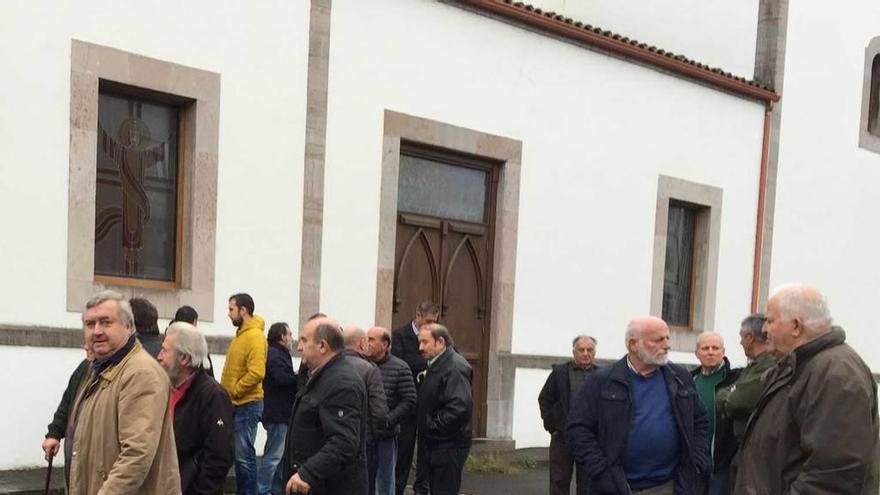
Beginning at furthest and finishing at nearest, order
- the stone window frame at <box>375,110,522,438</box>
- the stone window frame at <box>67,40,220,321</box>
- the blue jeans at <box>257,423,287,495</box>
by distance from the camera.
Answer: the stone window frame at <box>375,110,522,438</box> < the stone window frame at <box>67,40,220,321</box> < the blue jeans at <box>257,423,287,495</box>

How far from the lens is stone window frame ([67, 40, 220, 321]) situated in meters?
8.29

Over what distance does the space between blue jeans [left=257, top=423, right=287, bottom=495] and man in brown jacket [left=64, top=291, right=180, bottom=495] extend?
3805 mm

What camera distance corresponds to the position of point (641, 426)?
5266 mm

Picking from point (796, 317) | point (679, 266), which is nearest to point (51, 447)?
point (796, 317)

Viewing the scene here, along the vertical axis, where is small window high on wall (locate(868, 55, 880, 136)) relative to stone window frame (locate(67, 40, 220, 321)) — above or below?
above

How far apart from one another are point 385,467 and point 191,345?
316 centimetres

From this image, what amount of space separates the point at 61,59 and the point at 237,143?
5.64 ft

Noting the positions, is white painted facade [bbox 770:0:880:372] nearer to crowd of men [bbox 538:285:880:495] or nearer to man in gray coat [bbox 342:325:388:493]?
crowd of men [bbox 538:285:880:495]

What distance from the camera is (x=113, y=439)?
4.06 m

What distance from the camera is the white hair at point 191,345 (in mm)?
4836

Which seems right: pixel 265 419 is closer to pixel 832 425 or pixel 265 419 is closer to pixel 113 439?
pixel 113 439

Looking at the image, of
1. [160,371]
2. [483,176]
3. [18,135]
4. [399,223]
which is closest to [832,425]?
[160,371]

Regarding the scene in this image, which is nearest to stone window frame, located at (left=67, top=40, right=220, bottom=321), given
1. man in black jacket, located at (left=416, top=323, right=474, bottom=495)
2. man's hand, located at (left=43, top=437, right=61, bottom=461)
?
man's hand, located at (left=43, top=437, right=61, bottom=461)

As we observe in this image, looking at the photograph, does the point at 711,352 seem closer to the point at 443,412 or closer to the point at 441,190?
the point at 443,412
